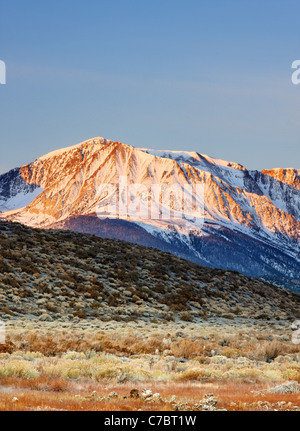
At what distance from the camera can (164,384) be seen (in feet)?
53.0

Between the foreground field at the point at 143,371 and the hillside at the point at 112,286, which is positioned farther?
the hillside at the point at 112,286

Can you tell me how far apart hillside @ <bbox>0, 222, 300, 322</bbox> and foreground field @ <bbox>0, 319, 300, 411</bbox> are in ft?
→ 30.6

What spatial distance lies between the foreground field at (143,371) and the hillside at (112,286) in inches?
367

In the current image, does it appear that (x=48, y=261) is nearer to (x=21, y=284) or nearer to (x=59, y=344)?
(x=21, y=284)

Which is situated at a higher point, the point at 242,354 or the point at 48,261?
the point at 48,261

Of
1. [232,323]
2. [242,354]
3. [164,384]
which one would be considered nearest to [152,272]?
[232,323]

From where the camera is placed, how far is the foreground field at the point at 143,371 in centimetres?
1246

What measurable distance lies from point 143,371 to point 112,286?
30850mm

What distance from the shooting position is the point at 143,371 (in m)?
17.2
